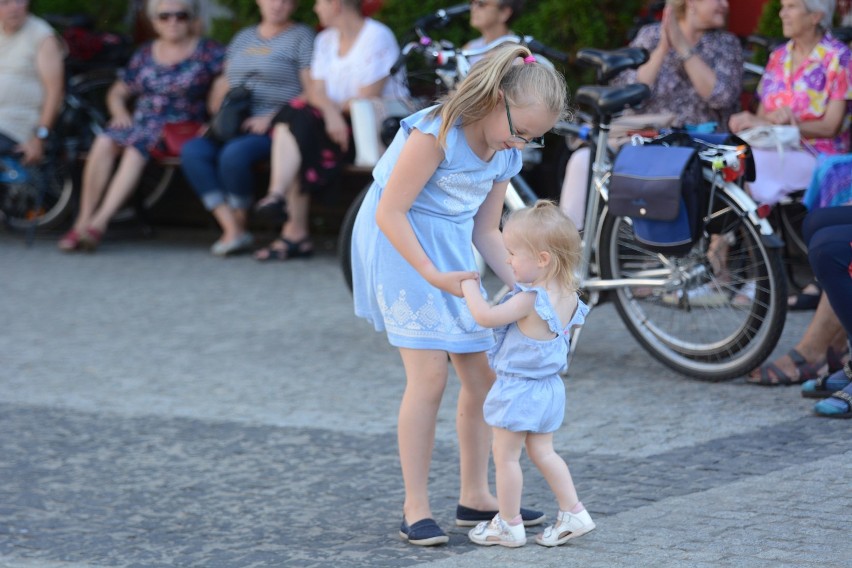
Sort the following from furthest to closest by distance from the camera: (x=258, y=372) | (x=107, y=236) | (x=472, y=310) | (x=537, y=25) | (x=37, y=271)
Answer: (x=107, y=236) → (x=37, y=271) → (x=537, y=25) → (x=258, y=372) → (x=472, y=310)

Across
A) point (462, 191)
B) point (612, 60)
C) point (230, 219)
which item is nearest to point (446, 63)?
point (612, 60)

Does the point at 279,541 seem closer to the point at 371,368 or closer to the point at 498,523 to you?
the point at 498,523

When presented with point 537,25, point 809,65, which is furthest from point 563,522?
point 537,25

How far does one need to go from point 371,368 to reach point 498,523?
2.43 meters

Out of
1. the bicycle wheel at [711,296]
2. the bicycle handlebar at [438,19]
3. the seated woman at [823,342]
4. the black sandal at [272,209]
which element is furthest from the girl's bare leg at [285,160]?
the seated woman at [823,342]

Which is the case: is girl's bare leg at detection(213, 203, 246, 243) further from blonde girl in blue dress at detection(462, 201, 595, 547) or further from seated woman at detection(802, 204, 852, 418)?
blonde girl in blue dress at detection(462, 201, 595, 547)

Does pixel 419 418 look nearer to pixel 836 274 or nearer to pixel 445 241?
pixel 445 241

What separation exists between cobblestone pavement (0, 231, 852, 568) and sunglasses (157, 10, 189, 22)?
2818 millimetres

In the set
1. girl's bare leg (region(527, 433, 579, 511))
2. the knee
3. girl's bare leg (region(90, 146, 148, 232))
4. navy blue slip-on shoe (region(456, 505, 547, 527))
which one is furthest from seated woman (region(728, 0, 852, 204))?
the knee

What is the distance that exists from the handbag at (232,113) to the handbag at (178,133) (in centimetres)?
48

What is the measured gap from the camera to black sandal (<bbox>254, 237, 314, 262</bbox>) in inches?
360

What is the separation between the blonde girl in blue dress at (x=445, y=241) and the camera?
3.71 metres

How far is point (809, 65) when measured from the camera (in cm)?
649

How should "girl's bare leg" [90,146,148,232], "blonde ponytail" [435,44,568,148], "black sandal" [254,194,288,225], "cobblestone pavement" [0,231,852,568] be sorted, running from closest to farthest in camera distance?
1. "blonde ponytail" [435,44,568,148]
2. "cobblestone pavement" [0,231,852,568]
3. "black sandal" [254,194,288,225]
4. "girl's bare leg" [90,146,148,232]
